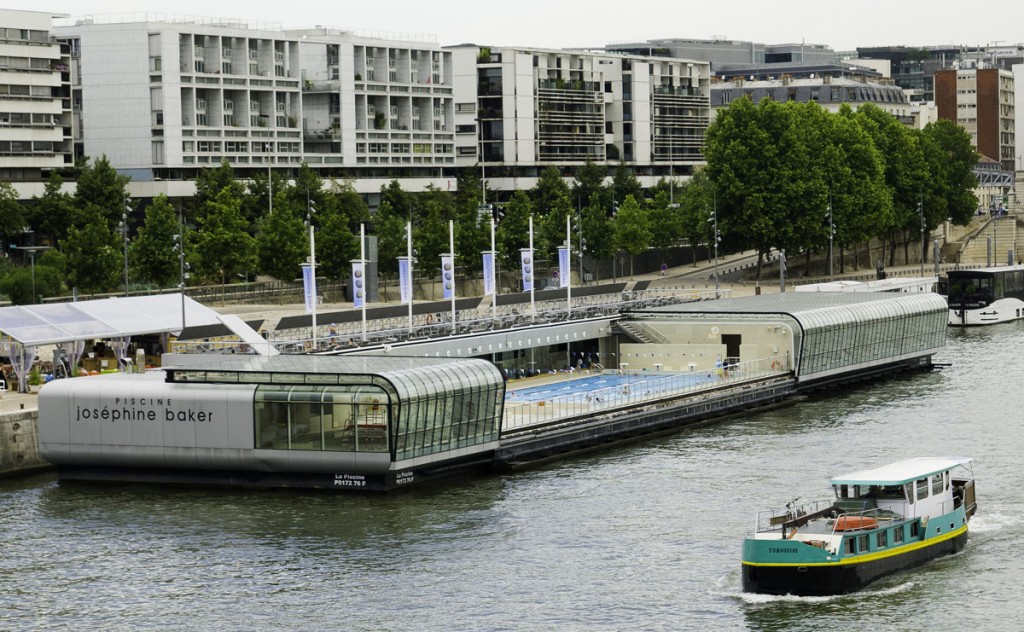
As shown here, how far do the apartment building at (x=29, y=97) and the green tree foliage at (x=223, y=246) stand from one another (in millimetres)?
29637

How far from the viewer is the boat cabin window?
54941mm

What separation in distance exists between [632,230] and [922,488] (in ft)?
359

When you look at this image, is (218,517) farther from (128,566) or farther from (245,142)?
(245,142)

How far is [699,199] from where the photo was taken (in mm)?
164750

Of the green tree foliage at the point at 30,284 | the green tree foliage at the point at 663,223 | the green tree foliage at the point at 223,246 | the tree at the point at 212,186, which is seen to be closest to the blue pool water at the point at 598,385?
the green tree foliage at the point at 30,284

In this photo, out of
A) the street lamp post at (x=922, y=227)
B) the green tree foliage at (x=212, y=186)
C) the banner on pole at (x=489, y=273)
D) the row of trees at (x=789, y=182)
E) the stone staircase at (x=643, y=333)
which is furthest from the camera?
the street lamp post at (x=922, y=227)

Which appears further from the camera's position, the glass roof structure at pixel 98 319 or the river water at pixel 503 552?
the glass roof structure at pixel 98 319

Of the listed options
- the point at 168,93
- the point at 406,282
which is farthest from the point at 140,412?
the point at 168,93

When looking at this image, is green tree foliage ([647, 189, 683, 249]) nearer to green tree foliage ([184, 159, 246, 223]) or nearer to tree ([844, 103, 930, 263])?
tree ([844, 103, 930, 263])

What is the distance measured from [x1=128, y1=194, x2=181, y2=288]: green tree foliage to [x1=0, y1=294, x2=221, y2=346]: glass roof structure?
28864mm

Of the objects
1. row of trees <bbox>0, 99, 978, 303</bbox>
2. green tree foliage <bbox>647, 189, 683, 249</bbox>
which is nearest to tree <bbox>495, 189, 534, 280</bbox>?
row of trees <bbox>0, 99, 978, 303</bbox>

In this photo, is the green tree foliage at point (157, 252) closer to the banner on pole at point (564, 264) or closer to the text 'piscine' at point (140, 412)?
the banner on pole at point (564, 264)

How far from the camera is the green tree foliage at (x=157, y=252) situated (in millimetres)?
121125

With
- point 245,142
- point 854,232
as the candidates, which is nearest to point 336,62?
point 245,142
